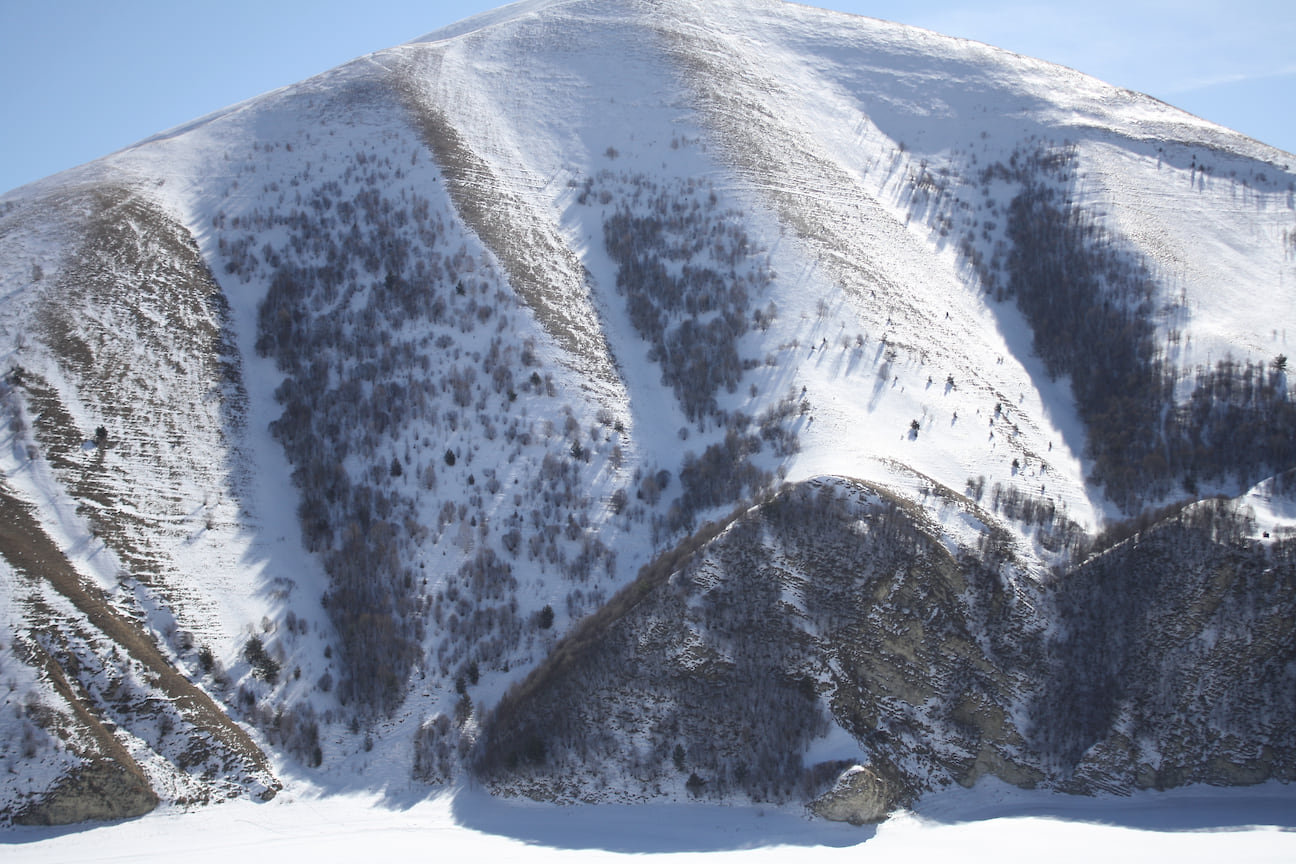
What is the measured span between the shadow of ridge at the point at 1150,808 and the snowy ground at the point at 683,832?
0.16 feet

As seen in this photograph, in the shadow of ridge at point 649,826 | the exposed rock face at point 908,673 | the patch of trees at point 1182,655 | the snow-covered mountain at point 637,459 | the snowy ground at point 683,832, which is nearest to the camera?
the snowy ground at point 683,832

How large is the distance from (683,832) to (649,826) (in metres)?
1.30

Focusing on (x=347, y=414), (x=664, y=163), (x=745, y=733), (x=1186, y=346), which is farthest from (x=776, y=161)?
(x=745, y=733)

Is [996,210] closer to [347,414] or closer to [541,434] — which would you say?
[541,434]

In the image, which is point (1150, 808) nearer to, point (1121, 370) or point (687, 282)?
point (1121, 370)

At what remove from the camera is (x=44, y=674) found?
102 ft

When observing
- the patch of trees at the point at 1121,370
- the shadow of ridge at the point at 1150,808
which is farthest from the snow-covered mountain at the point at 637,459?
the shadow of ridge at the point at 1150,808

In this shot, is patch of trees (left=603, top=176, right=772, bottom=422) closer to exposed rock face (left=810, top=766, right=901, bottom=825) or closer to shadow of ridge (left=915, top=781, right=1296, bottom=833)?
exposed rock face (left=810, top=766, right=901, bottom=825)

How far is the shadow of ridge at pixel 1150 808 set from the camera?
3034 cm

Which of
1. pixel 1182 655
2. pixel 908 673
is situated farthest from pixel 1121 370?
pixel 908 673

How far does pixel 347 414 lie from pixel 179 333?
459 inches

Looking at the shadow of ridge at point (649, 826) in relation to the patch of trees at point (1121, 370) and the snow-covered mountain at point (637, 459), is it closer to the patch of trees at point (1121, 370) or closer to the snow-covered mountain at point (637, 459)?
the snow-covered mountain at point (637, 459)

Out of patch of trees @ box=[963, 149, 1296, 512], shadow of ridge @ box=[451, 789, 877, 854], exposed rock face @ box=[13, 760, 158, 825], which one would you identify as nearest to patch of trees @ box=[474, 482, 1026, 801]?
shadow of ridge @ box=[451, 789, 877, 854]

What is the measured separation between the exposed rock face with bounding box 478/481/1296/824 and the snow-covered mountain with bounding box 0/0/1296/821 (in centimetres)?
16
